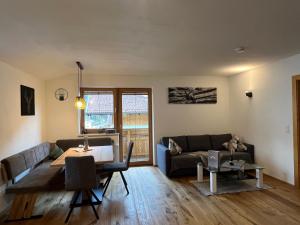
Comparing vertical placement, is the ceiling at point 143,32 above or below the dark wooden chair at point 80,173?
above

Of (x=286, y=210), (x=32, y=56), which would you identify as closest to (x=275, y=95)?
(x=286, y=210)

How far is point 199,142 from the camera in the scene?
535 cm

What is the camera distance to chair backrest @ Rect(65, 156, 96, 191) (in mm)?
2791

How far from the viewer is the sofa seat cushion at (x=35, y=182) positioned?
2.84 meters

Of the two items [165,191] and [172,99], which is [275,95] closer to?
[172,99]

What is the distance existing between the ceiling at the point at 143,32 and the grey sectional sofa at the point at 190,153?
1957mm

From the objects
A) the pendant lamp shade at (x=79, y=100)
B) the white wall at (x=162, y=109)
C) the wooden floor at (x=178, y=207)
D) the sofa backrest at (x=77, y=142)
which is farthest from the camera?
the white wall at (x=162, y=109)

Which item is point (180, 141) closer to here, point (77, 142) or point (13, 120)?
point (77, 142)

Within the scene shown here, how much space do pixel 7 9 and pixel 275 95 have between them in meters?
4.46

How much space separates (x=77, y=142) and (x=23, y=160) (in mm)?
1504

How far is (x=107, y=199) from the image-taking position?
351 cm

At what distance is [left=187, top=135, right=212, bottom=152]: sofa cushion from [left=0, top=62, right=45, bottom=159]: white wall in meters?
3.47

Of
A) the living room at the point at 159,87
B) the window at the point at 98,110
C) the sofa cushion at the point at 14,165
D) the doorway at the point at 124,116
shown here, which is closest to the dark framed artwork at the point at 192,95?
the living room at the point at 159,87

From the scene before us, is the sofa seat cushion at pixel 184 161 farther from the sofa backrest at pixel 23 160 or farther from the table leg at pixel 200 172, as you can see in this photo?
the sofa backrest at pixel 23 160
